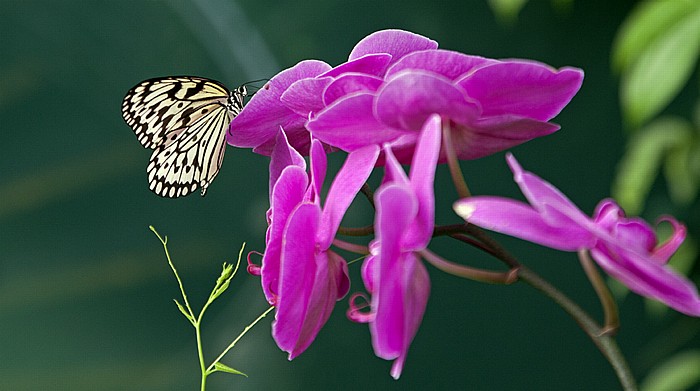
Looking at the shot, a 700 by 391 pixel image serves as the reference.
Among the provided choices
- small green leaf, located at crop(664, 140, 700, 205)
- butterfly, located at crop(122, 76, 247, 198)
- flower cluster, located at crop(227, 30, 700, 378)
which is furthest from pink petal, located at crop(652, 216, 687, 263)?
small green leaf, located at crop(664, 140, 700, 205)

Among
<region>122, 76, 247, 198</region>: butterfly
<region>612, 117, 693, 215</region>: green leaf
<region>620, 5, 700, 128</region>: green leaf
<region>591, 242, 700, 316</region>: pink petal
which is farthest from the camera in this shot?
<region>612, 117, 693, 215</region>: green leaf

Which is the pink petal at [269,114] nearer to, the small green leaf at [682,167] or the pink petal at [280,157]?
the pink petal at [280,157]

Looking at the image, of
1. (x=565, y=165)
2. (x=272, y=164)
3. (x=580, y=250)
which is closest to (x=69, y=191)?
(x=565, y=165)

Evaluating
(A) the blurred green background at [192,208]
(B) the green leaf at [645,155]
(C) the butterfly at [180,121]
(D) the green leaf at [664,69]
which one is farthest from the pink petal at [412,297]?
(A) the blurred green background at [192,208]

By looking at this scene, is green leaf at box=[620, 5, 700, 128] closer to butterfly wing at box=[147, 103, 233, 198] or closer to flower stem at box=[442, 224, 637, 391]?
butterfly wing at box=[147, 103, 233, 198]

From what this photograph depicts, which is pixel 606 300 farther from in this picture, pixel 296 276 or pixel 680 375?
pixel 680 375

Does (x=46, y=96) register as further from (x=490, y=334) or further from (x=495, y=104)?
(x=495, y=104)
